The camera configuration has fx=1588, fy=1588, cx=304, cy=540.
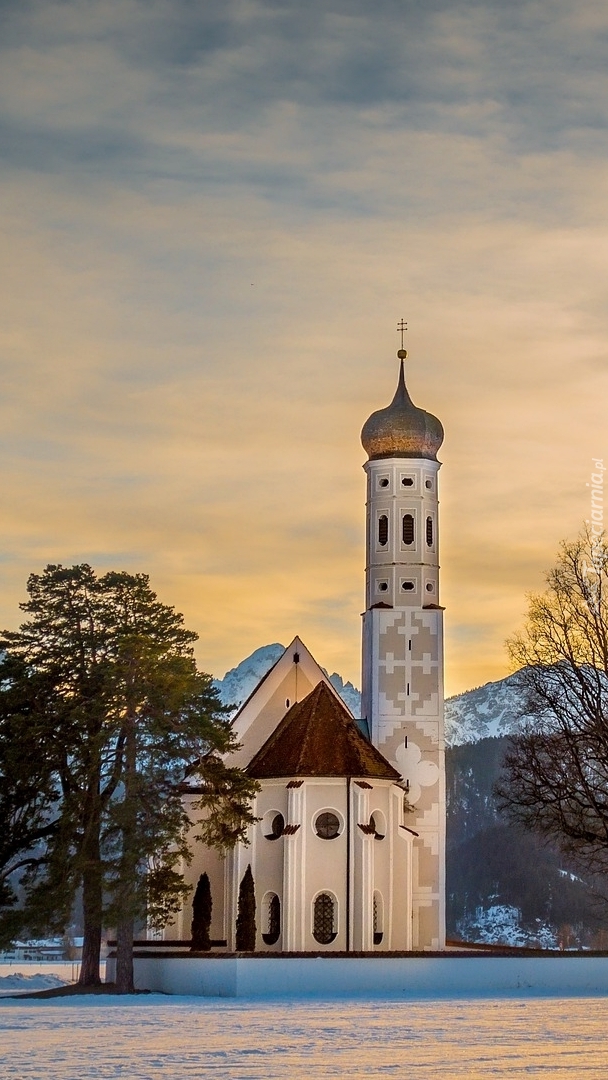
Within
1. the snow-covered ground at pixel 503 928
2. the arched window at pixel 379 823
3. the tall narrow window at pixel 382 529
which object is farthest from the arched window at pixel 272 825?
the snow-covered ground at pixel 503 928

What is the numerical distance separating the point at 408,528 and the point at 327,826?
13830 mm

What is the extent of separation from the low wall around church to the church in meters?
5.95

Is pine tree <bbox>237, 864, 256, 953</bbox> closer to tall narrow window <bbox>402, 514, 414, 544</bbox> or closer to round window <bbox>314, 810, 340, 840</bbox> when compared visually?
round window <bbox>314, 810, 340, 840</bbox>

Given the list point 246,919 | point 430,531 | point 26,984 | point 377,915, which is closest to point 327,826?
point 377,915

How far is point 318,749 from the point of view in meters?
55.2

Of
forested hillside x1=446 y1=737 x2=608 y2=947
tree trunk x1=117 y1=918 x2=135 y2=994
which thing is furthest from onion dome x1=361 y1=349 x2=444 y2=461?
forested hillside x1=446 y1=737 x2=608 y2=947

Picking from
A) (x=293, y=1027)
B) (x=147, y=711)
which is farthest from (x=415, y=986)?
(x=293, y=1027)

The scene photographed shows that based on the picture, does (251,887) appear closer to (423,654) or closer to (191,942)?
(191,942)

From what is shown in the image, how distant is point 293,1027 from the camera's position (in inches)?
1166

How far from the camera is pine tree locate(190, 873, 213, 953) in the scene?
173ft

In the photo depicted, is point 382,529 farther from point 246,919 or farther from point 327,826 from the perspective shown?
point 246,919

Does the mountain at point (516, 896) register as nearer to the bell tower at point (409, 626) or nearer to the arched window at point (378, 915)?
the bell tower at point (409, 626)

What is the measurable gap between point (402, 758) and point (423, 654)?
13.9 ft

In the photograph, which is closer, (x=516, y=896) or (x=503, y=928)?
(x=503, y=928)
